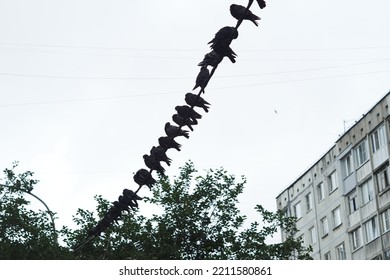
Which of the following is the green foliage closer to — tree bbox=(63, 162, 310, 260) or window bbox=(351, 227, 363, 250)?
tree bbox=(63, 162, 310, 260)

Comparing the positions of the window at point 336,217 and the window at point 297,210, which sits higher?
the window at point 297,210

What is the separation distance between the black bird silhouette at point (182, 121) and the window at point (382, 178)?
4483cm

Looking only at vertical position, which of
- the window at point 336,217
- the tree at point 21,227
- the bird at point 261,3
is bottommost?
the bird at point 261,3

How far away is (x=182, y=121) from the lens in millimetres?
11742

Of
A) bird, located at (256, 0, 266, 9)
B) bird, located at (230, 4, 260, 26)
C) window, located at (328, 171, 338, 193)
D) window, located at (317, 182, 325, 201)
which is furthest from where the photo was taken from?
window, located at (317, 182, 325, 201)

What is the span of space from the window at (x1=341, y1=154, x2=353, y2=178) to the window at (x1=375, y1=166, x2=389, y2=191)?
4.55 m

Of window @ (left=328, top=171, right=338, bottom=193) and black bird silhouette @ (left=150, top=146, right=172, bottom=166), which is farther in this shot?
window @ (left=328, top=171, right=338, bottom=193)

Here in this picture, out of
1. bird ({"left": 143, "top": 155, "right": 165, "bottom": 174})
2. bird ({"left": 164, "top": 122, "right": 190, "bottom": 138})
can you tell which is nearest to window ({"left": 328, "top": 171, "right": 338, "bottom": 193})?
bird ({"left": 143, "top": 155, "right": 165, "bottom": 174})

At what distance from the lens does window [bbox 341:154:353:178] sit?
61562 mm

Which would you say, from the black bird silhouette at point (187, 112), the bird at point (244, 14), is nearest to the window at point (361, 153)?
the black bird silhouette at point (187, 112)

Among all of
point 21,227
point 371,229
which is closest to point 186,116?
point 21,227

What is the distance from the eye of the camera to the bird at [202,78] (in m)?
11.0

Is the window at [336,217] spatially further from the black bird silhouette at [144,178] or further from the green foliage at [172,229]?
the black bird silhouette at [144,178]
